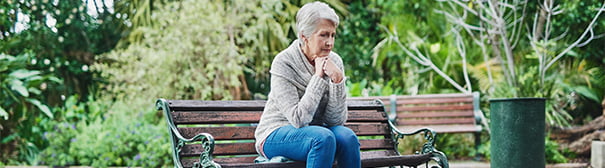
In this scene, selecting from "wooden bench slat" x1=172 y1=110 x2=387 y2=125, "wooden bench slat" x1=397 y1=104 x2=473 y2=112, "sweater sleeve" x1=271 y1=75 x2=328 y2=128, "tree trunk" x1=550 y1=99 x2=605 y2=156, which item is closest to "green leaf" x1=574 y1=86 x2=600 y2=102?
"tree trunk" x1=550 y1=99 x2=605 y2=156

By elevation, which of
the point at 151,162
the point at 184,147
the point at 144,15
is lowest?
the point at 151,162

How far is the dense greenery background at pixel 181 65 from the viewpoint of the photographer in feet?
24.5

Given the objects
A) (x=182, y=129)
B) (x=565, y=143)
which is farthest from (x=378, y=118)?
(x=565, y=143)

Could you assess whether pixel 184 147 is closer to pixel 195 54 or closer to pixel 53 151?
pixel 53 151

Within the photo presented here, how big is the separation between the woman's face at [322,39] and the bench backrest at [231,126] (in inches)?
26.0

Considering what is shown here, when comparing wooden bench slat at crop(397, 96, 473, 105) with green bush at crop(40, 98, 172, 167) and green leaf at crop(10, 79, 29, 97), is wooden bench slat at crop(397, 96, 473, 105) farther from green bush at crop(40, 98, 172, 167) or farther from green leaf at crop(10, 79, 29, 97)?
green leaf at crop(10, 79, 29, 97)

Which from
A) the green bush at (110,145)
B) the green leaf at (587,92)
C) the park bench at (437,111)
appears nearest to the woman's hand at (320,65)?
the green bush at (110,145)

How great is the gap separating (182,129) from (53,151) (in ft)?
15.0

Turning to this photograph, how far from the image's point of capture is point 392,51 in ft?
36.7

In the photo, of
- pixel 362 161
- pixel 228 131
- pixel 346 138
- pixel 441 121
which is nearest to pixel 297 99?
pixel 346 138

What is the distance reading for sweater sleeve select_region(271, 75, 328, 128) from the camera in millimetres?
2965

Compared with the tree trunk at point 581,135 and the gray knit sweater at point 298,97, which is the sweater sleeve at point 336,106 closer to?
the gray knit sweater at point 298,97

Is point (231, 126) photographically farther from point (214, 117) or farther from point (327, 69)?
point (327, 69)

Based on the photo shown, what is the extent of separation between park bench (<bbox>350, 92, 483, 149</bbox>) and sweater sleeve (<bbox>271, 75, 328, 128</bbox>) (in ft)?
14.2
